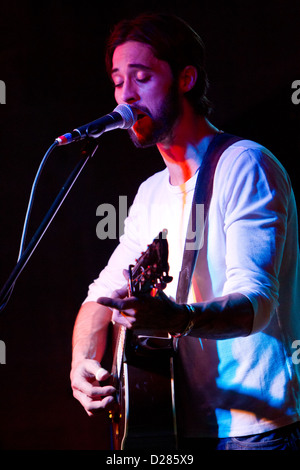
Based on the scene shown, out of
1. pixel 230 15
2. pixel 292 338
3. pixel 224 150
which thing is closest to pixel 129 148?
pixel 230 15

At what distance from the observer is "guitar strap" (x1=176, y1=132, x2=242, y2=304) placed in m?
1.82

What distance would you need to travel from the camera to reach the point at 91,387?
73.8 inches

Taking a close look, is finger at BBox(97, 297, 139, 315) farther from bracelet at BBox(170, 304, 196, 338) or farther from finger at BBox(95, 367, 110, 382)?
finger at BBox(95, 367, 110, 382)

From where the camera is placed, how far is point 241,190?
1.71m

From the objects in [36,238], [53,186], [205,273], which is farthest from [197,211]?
Answer: [53,186]

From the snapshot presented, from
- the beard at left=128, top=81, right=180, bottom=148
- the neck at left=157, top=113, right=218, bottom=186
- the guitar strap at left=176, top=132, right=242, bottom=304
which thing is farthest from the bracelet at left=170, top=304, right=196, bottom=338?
the beard at left=128, top=81, right=180, bottom=148

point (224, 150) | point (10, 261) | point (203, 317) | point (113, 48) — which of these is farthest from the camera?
point (10, 261)

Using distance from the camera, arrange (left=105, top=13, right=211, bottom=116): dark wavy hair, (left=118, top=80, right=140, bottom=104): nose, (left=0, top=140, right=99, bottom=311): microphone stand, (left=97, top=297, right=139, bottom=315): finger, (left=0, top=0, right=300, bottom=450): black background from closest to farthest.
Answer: (left=97, top=297, right=139, bottom=315): finger → (left=0, top=140, right=99, bottom=311): microphone stand → (left=118, top=80, right=140, bottom=104): nose → (left=105, top=13, right=211, bottom=116): dark wavy hair → (left=0, top=0, right=300, bottom=450): black background

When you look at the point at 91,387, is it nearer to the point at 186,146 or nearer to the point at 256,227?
the point at 256,227

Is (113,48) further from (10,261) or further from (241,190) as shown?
(10,261)

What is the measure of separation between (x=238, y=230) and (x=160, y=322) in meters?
0.49

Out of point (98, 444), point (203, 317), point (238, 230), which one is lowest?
point (98, 444)

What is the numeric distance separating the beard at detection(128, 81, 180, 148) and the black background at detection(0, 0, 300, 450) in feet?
2.27

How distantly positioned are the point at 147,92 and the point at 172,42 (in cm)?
33
